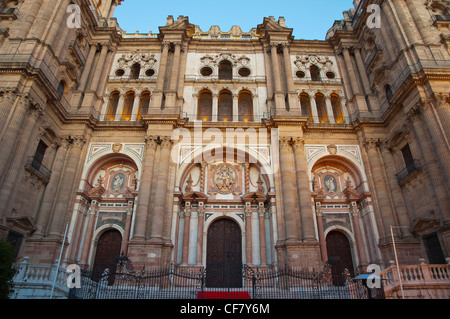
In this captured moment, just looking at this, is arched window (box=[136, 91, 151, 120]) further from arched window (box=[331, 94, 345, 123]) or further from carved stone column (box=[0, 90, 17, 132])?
arched window (box=[331, 94, 345, 123])

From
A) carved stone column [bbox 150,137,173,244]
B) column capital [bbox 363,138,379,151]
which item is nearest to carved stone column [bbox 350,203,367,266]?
column capital [bbox 363,138,379,151]

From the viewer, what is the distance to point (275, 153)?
779 inches

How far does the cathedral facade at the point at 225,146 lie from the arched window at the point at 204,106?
0.28ft

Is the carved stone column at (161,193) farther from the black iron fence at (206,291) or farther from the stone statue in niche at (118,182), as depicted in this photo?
the stone statue in niche at (118,182)

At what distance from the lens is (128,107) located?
23344 millimetres

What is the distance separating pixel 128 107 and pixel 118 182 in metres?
6.30

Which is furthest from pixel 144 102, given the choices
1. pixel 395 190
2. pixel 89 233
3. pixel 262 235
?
pixel 395 190

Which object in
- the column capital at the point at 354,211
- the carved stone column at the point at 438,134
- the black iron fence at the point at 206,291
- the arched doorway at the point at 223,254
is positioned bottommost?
the black iron fence at the point at 206,291

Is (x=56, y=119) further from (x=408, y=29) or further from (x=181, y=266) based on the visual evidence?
(x=408, y=29)

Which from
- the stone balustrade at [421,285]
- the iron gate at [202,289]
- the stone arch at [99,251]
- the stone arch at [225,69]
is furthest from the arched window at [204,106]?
the stone balustrade at [421,285]

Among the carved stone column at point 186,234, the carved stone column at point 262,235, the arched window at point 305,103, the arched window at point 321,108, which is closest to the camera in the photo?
the carved stone column at point 186,234

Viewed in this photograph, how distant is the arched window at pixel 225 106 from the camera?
2280cm

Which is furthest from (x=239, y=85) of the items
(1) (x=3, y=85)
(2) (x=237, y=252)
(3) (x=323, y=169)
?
(1) (x=3, y=85)
